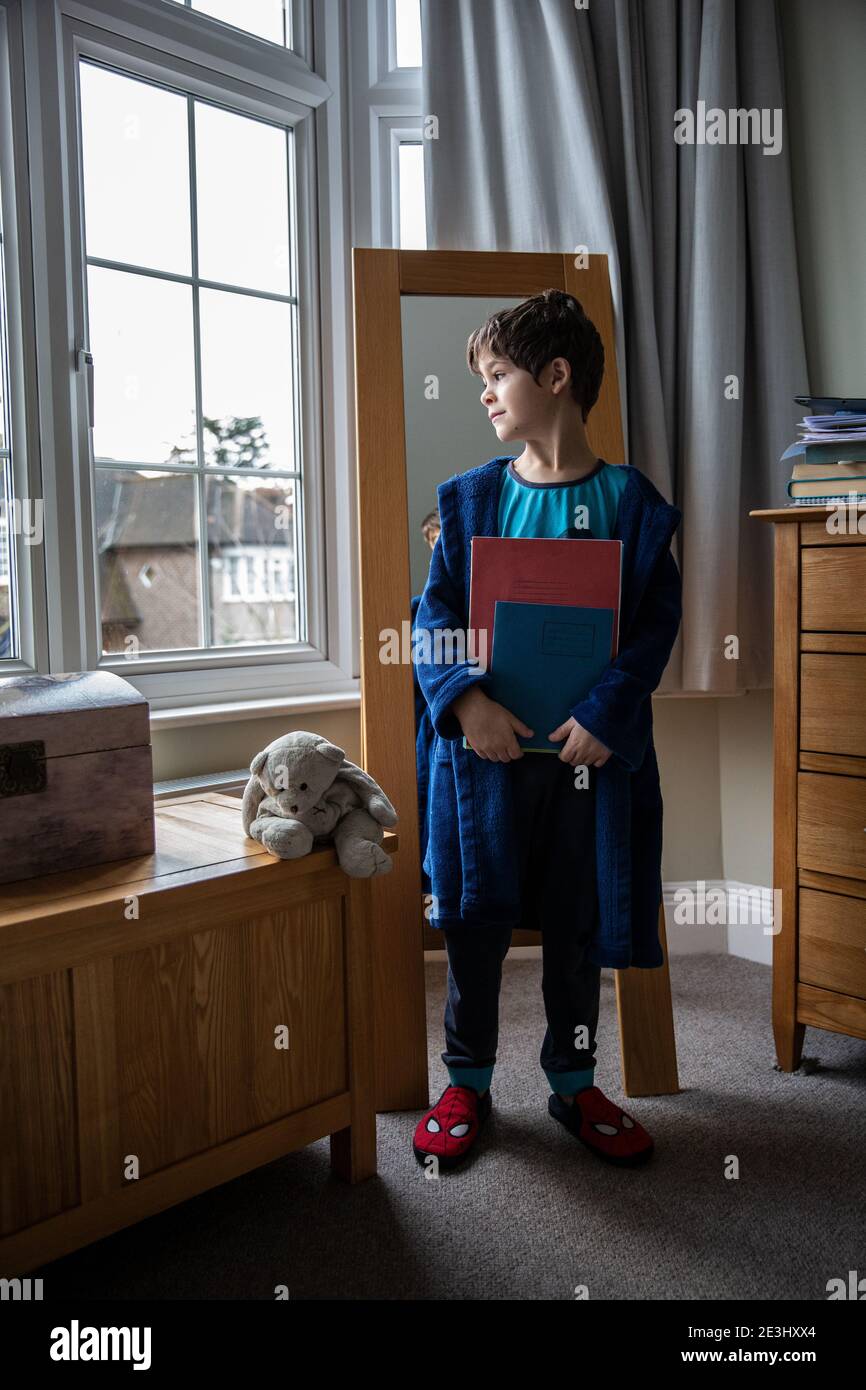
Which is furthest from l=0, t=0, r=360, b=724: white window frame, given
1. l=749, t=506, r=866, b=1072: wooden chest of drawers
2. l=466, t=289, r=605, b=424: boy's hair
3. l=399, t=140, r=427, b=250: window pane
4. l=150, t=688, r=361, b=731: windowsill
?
l=749, t=506, r=866, b=1072: wooden chest of drawers

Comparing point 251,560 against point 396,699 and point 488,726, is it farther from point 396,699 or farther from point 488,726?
point 488,726

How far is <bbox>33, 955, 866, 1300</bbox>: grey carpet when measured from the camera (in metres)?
1.34

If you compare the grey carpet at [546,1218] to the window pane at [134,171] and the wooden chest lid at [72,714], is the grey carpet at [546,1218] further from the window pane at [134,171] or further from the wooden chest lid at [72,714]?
the window pane at [134,171]

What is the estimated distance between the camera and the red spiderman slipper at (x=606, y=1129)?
1.62 m

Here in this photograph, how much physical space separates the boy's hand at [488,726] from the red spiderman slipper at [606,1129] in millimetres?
584

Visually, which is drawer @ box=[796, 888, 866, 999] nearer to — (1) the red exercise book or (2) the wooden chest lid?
(1) the red exercise book

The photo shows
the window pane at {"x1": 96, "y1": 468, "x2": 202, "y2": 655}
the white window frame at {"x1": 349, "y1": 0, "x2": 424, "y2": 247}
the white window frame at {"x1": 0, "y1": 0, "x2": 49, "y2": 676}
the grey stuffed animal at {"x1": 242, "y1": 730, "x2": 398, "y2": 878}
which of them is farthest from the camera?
the white window frame at {"x1": 349, "y1": 0, "x2": 424, "y2": 247}

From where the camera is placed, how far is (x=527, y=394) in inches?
63.3

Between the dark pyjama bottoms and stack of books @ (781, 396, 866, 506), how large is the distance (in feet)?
2.29

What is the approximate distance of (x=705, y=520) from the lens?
2.28 meters

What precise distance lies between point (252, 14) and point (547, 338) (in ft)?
4.24

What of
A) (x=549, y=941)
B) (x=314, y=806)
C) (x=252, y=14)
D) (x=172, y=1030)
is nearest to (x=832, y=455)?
(x=549, y=941)

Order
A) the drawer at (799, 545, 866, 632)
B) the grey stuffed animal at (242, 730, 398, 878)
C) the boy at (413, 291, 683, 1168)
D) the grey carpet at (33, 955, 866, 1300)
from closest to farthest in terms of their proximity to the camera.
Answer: the grey carpet at (33, 955, 866, 1300)
the grey stuffed animal at (242, 730, 398, 878)
the boy at (413, 291, 683, 1168)
the drawer at (799, 545, 866, 632)
